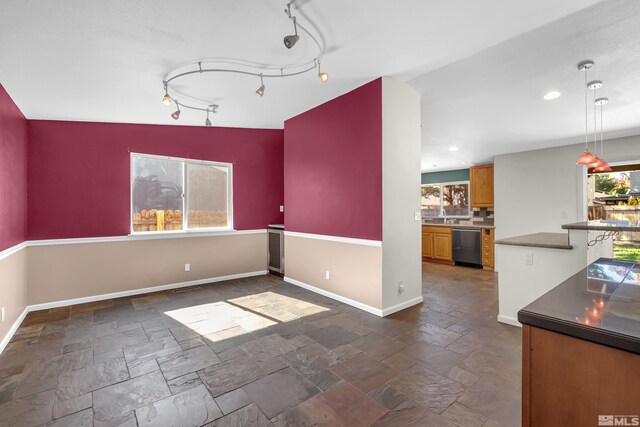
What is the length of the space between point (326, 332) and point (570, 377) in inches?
85.3

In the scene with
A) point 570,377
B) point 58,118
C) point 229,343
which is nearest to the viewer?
point 570,377


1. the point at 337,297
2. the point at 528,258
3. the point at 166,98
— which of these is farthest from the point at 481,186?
the point at 166,98

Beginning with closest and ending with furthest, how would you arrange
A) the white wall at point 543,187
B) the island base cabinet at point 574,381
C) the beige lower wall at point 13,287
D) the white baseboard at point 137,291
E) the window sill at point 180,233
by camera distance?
the island base cabinet at point 574,381 → the beige lower wall at point 13,287 → the white baseboard at point 137,291 → the window sill at point 180,233 → the white wall at point 543,187

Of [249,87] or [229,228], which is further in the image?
[229,228]

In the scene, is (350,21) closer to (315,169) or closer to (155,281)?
(315,169)

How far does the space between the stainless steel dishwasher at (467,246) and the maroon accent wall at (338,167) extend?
377 centimetres

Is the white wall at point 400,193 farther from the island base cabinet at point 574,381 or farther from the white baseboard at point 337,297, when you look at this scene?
the island base cabinet at point 574,381

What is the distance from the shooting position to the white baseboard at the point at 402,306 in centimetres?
324

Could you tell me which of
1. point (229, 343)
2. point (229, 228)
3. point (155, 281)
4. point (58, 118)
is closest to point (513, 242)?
point (229, 343)

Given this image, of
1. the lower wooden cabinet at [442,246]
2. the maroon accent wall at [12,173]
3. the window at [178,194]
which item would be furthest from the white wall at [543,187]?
the maroon accent wall at [12,173]

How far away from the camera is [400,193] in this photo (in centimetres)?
340

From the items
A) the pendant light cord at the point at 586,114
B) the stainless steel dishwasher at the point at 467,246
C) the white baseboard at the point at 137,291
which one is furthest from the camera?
the stainless steel dishwasher at the point at 467,246

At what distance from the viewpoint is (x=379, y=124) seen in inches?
126

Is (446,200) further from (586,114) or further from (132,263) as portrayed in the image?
(132,263)
